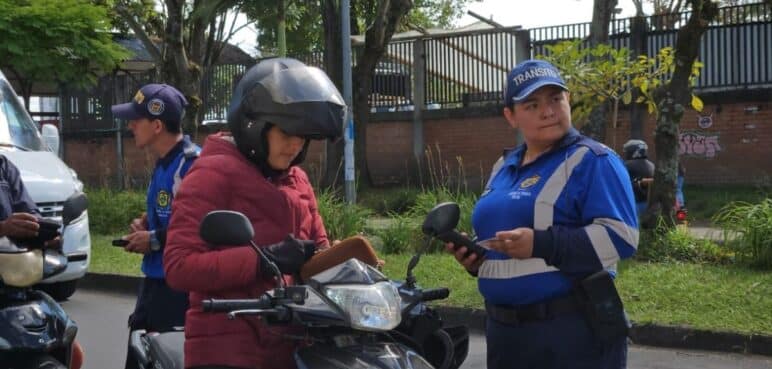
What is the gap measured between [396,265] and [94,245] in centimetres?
542

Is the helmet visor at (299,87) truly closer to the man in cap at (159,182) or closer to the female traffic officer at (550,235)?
the female traffic officer at (550,235)

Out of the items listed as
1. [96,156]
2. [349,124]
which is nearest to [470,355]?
[349,124]

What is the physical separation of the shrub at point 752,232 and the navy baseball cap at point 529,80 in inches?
270

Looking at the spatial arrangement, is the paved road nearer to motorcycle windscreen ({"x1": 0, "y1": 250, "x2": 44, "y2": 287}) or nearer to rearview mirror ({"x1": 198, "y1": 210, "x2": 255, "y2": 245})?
motorcycle windscreen ({"x1": 0, "y1": 250, "x2": 44, "y2": 287})

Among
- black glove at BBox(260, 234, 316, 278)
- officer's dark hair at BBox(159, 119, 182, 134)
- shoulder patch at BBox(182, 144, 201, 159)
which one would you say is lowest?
black glove at BBox(260, 234, 316, 278)

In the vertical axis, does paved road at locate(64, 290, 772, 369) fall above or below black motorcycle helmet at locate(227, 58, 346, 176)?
below

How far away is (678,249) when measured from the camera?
424 inches

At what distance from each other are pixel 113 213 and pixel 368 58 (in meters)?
5.67

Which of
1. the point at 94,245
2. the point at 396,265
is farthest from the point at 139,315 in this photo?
the point at 94,245

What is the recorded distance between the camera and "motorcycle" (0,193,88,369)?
455 centimetres

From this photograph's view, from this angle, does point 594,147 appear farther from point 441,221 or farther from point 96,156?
point 96,156

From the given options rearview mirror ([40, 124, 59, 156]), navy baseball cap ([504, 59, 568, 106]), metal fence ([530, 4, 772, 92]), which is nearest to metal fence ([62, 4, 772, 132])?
metal fence ([530, 4, 772, 92])

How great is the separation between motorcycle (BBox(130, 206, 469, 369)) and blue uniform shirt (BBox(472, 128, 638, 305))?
0.56 meters

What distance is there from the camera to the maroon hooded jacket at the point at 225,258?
3174 mm
